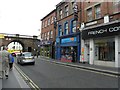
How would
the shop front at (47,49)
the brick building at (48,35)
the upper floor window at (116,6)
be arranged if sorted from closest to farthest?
the upper floor window at (116,6), the brick building at (48,35), the shop front at (47,49)

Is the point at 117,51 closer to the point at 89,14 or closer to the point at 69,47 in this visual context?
the point at 89,14

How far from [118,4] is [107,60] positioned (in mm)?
5403

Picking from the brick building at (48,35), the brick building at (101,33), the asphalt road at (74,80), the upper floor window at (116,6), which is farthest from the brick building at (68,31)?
the asphalt road at (74,80)

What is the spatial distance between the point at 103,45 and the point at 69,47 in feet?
26.3

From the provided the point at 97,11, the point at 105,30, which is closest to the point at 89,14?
the point at 97,11

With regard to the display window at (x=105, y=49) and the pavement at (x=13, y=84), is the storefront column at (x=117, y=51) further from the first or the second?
the pavement at (x=13, y=84)

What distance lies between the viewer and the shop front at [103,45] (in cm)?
1656

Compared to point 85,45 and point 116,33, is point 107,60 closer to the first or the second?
point 116,33

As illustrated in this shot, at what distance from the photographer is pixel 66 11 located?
2830 cm

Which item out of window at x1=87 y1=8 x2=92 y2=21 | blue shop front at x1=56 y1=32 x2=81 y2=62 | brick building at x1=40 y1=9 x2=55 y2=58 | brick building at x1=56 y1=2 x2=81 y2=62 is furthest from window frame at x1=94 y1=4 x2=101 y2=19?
brick building at x1=40 y1=9 x2=55 y2=58

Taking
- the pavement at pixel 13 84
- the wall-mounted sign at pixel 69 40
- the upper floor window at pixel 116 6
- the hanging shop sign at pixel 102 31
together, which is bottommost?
the pavement at pixel 13 84

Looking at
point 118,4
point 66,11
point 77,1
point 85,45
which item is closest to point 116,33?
point 118,4

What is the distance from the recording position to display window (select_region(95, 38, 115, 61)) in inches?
688

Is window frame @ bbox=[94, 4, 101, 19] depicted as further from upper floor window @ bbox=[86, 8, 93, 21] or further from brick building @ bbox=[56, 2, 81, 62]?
brick building @ bbox=[56, 2, 81, 62]
